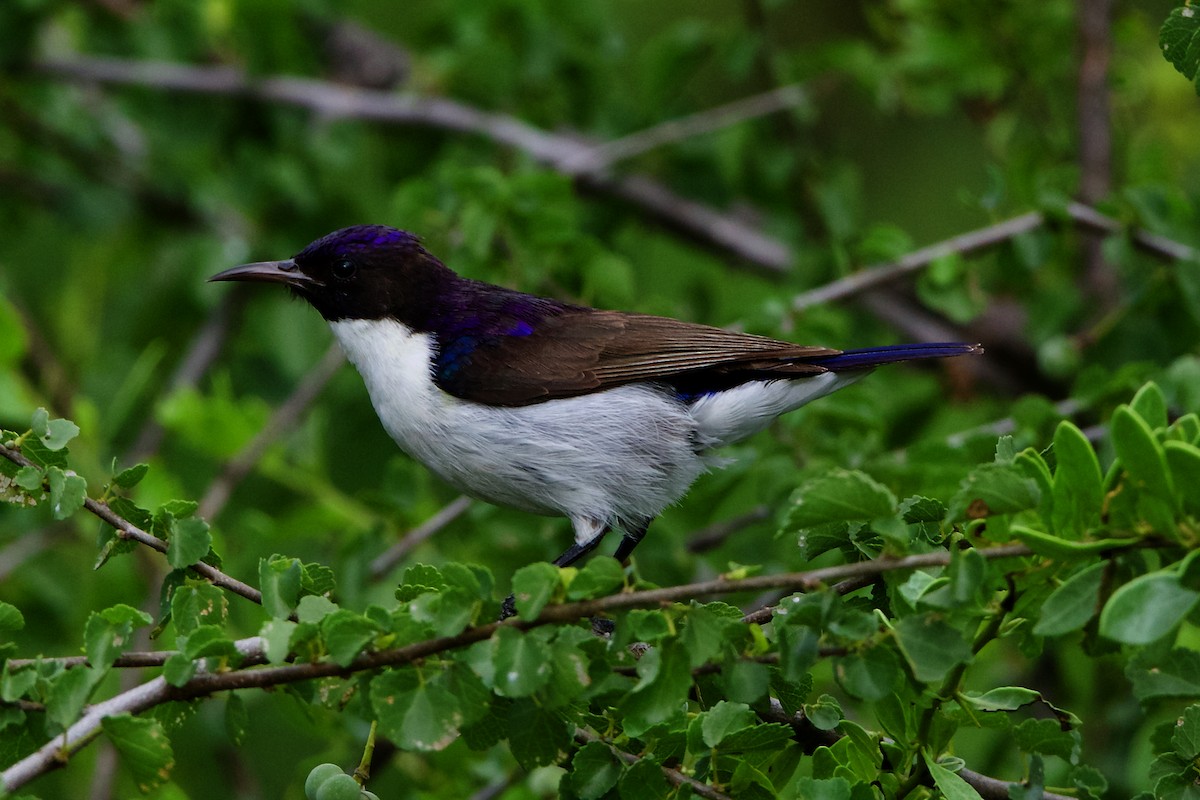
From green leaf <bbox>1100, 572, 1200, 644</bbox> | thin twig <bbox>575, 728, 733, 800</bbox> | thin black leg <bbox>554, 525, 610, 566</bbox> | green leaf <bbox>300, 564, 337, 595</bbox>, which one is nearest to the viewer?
green leaf <bbox>1100, 572, 1200, 644</bbox>

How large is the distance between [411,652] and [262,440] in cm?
242

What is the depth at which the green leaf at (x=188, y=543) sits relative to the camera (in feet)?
6.96

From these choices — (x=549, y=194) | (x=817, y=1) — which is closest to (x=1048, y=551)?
(x=549, y=194)

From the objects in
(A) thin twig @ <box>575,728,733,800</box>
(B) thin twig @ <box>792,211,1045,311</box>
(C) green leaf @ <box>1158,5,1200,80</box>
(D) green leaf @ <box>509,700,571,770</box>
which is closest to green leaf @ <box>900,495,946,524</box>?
(A) thin twig @ <box>575,728,733,800</box>

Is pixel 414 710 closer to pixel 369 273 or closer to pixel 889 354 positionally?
pixel 889 354

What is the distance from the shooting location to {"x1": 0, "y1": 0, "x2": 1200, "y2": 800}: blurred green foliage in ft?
6.39

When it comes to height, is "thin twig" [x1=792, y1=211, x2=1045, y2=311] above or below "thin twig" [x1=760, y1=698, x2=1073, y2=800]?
above

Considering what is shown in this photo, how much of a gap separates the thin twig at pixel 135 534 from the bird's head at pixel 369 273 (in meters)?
1.57

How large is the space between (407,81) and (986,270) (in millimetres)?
2567

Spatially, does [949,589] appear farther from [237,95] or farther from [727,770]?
[237,95]

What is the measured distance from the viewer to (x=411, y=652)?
78.0 inches

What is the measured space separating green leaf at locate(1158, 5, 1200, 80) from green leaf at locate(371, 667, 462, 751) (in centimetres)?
159

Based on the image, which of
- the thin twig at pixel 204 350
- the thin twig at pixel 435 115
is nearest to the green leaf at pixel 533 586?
the thin twig at pixel 435 115

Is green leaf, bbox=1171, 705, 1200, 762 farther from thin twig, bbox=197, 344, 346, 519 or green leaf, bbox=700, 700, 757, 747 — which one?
thin twig, bbox=197, 344, 346, 519
